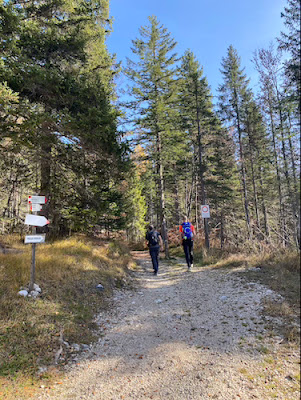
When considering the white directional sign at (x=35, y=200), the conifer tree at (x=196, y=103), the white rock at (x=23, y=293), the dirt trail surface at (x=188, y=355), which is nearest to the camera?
the dirt trail surface at (x=188, y=355)

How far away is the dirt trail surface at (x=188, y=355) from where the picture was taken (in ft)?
6.50

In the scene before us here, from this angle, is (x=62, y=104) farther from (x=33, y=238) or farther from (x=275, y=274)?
(x=275, y=274)

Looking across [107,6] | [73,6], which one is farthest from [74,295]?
[107,6]

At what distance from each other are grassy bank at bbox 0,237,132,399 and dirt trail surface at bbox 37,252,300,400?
0.42m

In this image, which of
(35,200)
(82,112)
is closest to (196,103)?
(82,112)

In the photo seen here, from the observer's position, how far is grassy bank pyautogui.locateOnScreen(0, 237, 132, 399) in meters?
3.11

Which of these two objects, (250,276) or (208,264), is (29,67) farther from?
(208,264)

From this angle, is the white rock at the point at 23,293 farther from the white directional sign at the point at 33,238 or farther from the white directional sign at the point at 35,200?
the white directional sign at the point at 35,200

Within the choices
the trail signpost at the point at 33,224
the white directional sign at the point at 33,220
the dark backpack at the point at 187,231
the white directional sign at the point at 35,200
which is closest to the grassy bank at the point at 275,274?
the dark backpack at the point at 187,231

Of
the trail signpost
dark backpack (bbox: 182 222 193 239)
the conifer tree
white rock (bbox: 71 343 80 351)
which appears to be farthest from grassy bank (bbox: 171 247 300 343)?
the conifer tree

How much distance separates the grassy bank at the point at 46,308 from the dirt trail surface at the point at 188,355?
42cm

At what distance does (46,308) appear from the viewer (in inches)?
170

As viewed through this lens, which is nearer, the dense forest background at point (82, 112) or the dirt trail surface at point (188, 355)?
the dirt trail surface at point (188, 355)

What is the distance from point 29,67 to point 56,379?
787 centimetres
